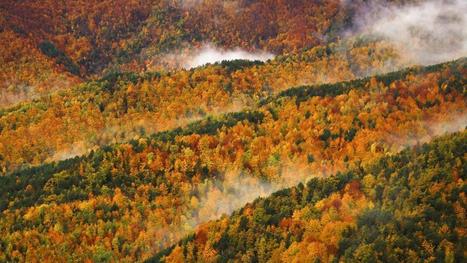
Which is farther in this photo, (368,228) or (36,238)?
(36,238)

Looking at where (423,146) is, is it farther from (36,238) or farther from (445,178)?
(36,238)

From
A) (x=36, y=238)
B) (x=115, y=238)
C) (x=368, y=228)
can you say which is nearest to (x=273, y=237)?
(x=368, y=228)

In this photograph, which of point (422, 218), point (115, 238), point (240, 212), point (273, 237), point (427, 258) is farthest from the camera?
point (115, 238)

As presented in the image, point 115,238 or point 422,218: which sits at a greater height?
point 422,218

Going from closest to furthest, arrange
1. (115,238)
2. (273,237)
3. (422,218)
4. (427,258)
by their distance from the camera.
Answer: (427,258), (422,218), (273,237), (115,238)

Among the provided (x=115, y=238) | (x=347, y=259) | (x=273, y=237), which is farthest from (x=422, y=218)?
(x=115, y=238)

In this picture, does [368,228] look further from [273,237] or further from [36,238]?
[36,238]
